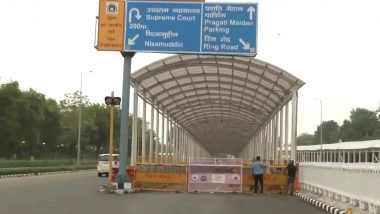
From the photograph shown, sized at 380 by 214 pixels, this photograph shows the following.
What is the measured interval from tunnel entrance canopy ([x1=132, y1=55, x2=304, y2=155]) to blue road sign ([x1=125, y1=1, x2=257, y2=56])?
241cm

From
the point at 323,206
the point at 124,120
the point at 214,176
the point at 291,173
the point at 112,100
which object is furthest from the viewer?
the point at 214,176

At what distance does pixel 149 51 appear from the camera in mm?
23297

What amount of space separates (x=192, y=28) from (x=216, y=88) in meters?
10.5

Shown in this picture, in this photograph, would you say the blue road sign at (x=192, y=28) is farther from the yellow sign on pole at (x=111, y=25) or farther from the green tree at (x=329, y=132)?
the green tree at (x=329, y=132)

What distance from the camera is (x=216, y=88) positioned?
33.5 meters

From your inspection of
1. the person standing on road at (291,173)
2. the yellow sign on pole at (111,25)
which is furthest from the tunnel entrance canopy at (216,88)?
the person standing on road at (291,173)

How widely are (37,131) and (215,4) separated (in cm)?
5080

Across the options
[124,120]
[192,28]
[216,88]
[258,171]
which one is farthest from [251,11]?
[216,88]

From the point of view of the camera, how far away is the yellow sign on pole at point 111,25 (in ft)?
76.7

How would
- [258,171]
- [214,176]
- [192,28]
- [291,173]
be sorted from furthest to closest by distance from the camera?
1. [214,176]
2. [258,171]
3. [291,173]
4. [192,28]

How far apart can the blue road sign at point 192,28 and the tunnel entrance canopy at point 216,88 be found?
2.41m

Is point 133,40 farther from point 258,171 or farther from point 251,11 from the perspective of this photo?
point 258,171

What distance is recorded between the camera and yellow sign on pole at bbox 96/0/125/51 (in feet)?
76.7

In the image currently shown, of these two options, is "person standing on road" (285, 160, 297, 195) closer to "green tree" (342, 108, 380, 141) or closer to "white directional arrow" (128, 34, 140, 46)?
"white directional arrow" (128, 34, 140, 46)
